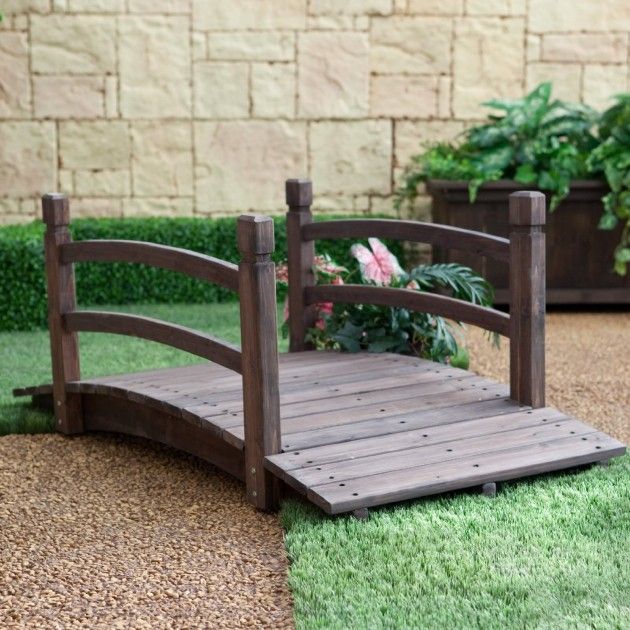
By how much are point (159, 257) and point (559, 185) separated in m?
4.21

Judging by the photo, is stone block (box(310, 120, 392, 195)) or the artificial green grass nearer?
the artificial green grass

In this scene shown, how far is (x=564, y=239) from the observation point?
8.45m

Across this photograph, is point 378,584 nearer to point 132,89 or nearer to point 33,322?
point 33,322

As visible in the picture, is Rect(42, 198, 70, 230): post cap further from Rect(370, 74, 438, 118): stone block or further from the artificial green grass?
Rect(370, 74, 438, 118): stone block

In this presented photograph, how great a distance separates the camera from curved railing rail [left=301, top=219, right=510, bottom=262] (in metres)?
4.89

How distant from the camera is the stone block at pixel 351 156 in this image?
9.10m

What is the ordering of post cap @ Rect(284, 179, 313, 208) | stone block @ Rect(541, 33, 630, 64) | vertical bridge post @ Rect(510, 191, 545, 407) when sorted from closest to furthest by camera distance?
vertical bridge post @ Rect(510, 191, 545, 407) < post cap @ Rect(284, 179, 313, 208) < stone block @ Rect(541, 33, 630, 64)

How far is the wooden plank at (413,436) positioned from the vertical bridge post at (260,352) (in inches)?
3.6

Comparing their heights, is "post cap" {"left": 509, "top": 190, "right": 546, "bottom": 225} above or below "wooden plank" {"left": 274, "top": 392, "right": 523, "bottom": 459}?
above

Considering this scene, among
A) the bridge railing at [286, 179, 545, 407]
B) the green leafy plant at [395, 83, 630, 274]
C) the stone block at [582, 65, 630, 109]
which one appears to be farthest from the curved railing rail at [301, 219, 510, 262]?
the stone block at [582, 65, 630, 109]

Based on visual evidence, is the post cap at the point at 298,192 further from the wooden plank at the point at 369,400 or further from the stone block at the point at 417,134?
the stone block at the point at 417,134

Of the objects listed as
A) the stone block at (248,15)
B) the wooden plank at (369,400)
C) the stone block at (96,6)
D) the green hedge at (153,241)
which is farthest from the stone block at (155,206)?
the wooden plank at (369,400)

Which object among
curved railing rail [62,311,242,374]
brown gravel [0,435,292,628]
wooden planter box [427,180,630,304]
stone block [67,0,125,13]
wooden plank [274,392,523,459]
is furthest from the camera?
stone block [67,0,125,13]

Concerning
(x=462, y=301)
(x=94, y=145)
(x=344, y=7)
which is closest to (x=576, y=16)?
(x=344, y=7)
